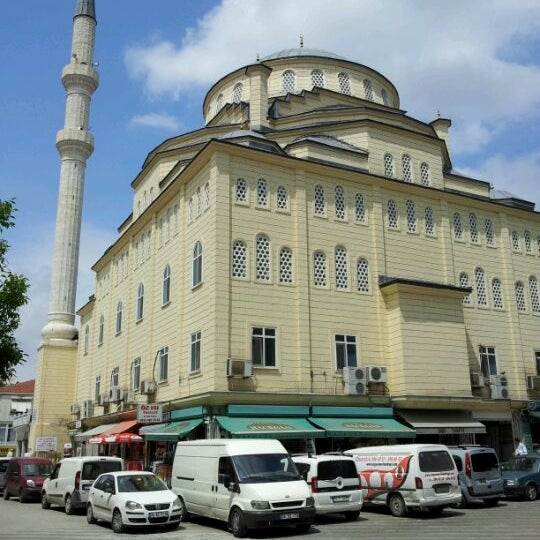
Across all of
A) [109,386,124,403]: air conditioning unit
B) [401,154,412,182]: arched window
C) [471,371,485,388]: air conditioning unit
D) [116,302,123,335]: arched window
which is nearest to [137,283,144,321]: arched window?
[116,302,123,335]: arched window

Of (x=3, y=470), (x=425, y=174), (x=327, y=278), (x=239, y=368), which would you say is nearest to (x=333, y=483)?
(x=239, y=368)

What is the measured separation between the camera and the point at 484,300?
26750mm

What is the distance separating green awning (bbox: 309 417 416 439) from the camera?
20.1 m

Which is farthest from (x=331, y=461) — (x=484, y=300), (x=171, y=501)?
(x=484, y=300)

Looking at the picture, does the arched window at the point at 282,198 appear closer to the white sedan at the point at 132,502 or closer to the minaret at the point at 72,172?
the white sedan at the point at 132,502

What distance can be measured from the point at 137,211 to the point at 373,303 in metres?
15.8

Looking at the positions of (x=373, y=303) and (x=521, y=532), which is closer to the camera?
(x=521, y=532)

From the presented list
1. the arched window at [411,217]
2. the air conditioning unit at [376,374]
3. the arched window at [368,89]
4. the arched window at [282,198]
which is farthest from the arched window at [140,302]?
the arched window at [368,89]

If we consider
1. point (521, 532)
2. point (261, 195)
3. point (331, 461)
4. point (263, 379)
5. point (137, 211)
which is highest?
point (137, 211)

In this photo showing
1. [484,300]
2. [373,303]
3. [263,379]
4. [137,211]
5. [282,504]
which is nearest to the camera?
[282,504]

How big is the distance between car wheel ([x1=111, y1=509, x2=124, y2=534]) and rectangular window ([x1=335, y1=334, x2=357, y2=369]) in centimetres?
1064

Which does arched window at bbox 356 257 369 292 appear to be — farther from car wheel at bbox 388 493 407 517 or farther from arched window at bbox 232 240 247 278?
car wheel at bbox 388 493 407 517

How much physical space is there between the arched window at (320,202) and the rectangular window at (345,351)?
4879 mm

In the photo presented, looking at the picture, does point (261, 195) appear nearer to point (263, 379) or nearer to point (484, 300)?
point (263, 379)
